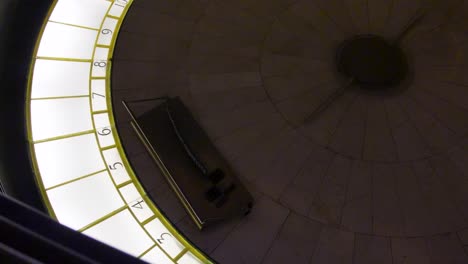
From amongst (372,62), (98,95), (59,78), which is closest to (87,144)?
(98,95)

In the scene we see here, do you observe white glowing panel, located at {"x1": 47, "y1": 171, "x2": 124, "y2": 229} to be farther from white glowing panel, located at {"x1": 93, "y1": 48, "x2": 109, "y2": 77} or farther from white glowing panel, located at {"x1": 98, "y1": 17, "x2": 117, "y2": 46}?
white glowing panel, located at {"x1": 98, "y1": 17, "x2": 117, "y2": 46}

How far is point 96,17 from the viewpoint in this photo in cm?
767

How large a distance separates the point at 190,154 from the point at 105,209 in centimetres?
129

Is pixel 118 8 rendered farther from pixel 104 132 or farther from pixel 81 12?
pixel 104 132

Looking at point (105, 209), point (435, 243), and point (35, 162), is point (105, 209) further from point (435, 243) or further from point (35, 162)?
point (435, 243)

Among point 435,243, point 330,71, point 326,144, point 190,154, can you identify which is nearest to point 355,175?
point 326,144

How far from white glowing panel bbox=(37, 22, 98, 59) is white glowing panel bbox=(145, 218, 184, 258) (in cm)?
298

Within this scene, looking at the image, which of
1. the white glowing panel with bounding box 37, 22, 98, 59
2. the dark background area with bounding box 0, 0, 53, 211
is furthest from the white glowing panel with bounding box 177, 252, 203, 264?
the white glowing panel with bounding box 37, 22, 98, 59

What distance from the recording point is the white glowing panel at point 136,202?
19.2ft

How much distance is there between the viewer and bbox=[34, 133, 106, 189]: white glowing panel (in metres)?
6.10

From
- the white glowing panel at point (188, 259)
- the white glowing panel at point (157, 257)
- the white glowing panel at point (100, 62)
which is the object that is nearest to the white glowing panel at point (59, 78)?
the white glowing panel at point (100, 62)

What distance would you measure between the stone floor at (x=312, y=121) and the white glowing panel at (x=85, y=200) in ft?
1.59

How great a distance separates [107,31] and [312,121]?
3559mm

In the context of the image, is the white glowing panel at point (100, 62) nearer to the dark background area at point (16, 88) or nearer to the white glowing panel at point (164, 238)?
the dark background area at point (16, 88)
